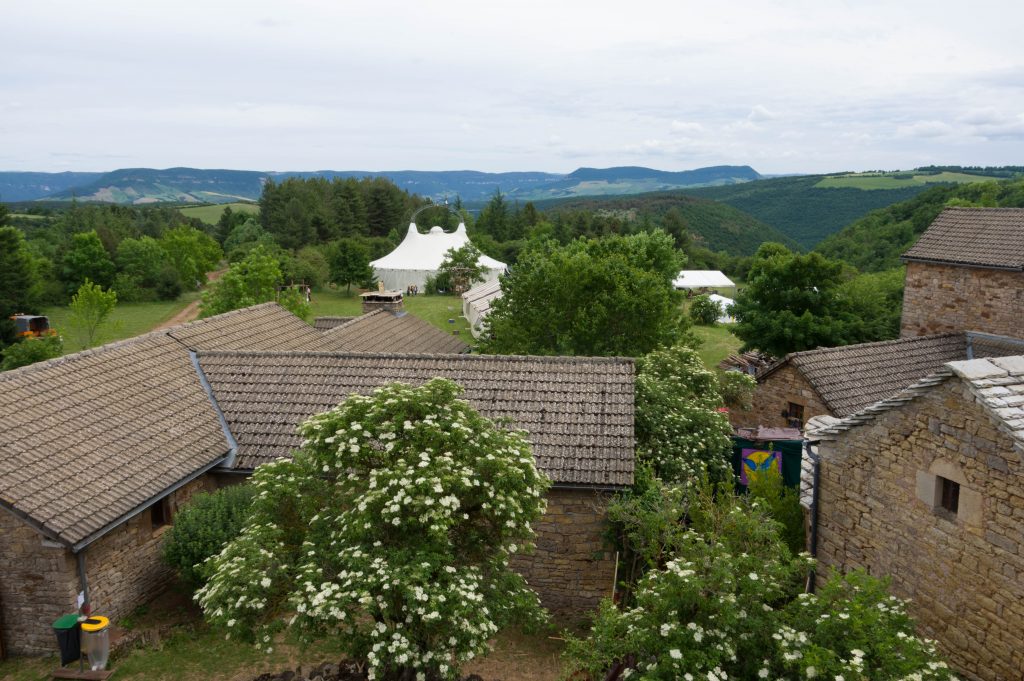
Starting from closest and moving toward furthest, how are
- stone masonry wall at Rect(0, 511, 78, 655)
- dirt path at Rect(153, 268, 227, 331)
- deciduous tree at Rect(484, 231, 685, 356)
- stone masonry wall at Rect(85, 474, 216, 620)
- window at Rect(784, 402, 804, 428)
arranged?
stone masonry wall at Rect(0, 511, 78, 655) → stone masonry wall at Rect(85, 474, 216, 620) → window at Rect(784, 402, 804, 428) → deciduous tree at Rect(484, 231, 685, 356) → dirt path at Rect(153, 268, 227, 331)

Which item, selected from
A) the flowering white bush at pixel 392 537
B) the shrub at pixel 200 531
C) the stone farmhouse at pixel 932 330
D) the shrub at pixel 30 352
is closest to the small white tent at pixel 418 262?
the shrub at pixel 30 352

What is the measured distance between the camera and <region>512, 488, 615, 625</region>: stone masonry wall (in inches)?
459

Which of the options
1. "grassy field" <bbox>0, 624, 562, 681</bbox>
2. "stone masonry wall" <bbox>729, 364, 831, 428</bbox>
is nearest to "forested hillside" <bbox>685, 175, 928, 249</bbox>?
"stone masonry wall" <bbox>729, 364, 831, 428</bbox>

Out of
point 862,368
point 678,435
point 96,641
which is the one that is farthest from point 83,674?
point 862,368

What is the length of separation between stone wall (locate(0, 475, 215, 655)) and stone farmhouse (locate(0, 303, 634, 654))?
0.06ft

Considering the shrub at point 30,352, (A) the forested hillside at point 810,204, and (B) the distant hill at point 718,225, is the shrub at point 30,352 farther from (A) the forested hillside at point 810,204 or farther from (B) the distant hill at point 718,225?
(A) the forested hillside at point 810,204

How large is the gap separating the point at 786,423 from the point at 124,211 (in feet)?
372

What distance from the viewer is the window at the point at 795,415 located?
64.1 ft

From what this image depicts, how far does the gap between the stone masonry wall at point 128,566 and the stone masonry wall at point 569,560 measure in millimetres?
5916

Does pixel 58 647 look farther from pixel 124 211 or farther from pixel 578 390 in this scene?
pixel 124 211

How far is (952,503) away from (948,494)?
0.34 feet

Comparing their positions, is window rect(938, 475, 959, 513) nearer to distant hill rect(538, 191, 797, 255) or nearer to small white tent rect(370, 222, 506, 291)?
small white tent rect(370, 222, 506, 291)

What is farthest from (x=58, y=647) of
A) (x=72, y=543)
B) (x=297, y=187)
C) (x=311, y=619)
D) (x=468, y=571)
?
(x=297, y=187)

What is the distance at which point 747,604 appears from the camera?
678 cm
